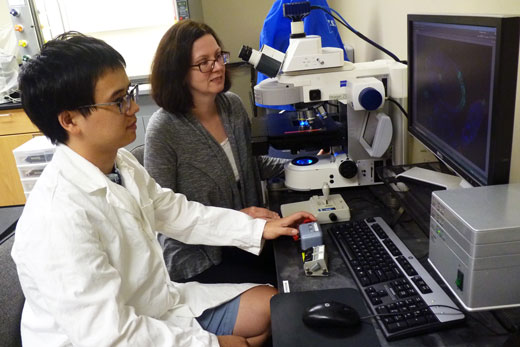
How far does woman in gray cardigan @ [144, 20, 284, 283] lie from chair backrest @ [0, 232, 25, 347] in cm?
54

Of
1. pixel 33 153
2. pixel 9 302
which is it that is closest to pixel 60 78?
pixel 9 302

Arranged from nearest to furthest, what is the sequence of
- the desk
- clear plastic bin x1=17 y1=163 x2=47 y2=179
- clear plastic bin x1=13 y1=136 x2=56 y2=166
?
1. the desk
2. clear plastic bin x1=13 y1=136 x2=56 y2=166
3. clear plastic bin x1=17 y1=163 x2=47 y2=179

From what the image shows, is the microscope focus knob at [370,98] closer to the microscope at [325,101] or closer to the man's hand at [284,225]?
the microscope at [325,101]

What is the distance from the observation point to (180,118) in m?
1.53

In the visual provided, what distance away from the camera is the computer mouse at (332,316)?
2.72ft

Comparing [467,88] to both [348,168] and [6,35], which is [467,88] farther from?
[6,35]

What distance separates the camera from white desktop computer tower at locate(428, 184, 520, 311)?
0.67 meters

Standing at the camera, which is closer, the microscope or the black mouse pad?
the black mouse pad

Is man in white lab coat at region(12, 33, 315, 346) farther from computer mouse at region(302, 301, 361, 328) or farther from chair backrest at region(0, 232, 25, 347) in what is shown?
computer mouse at region(302, 301, 361, 328)

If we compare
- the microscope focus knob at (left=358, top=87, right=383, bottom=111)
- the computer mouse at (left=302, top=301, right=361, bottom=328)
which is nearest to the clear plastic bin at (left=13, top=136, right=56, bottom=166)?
the microscope focus knob at (left=358, top=87, right=383, bottom=111)

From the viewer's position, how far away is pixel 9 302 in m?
0.98

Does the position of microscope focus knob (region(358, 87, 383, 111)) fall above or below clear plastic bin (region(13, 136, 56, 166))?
above

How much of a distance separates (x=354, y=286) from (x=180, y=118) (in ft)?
2.80

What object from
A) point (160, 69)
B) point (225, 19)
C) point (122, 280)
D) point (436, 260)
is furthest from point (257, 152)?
point (225, 19)
